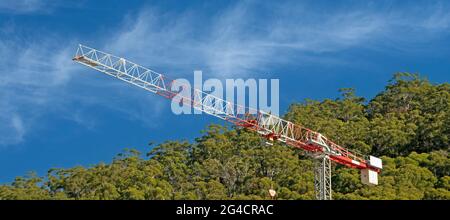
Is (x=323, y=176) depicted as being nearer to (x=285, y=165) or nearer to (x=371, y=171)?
(x=371, y=171)

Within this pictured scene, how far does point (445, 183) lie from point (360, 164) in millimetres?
10881

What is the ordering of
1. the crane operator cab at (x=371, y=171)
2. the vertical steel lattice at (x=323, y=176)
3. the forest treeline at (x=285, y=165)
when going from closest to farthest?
the vertical steel lattice at (x=323, y=176)
the crane operator cab at (x=371, y=171)
the forest treeline at (x=285, y=165)

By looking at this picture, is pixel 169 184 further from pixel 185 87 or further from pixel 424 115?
pixel 424 115

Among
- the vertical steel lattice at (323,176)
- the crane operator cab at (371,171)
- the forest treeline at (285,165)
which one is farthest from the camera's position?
the forest treeline at (285,165)

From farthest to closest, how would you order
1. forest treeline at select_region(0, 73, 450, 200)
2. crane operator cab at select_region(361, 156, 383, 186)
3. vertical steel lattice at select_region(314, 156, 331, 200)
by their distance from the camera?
forest treeline at select_region(0, 73, 450, 200) → crane operator cab at select_region(361, 156, 383, 186) → vertical steel lattice at select_region(314, 156, 331, 200)

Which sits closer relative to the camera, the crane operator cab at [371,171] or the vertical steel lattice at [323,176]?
the vertical steel lattice at [323,176]

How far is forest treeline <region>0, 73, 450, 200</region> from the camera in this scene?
56812mm

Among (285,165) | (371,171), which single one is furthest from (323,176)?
(285,165)

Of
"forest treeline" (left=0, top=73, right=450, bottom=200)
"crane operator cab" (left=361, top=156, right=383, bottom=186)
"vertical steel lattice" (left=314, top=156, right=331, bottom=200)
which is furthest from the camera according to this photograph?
"forest treeline" (left=0, top=73, right=450, bottom=200)

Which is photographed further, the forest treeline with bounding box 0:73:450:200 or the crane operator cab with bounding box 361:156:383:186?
the forest treeline with bounding box 0:73:450:200

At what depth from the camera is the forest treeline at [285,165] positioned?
56812mm

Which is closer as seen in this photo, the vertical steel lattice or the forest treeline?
the vertical steel lattice
